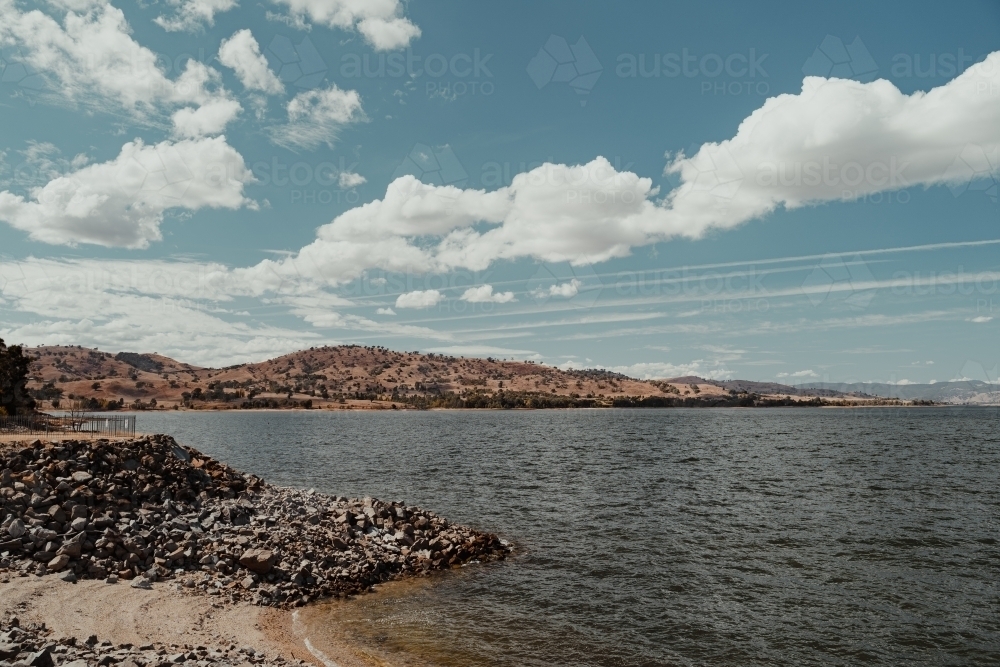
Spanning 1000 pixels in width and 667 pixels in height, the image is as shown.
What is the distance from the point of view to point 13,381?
71.4 m

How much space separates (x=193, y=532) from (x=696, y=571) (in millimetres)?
21418

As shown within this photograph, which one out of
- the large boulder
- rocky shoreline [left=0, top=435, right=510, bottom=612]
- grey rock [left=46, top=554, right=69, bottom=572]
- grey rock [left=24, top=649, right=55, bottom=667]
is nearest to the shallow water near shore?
rocky shoreline [left=0, top=435, right=510, bottom=612]

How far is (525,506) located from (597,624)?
804 inches

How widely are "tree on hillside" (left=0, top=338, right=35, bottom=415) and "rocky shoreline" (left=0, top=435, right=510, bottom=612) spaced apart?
48.0 m

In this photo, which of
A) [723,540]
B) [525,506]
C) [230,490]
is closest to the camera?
[723,540]

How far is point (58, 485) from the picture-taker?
2742 centimetres

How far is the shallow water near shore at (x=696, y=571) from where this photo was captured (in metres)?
19.6

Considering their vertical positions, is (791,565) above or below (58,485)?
below

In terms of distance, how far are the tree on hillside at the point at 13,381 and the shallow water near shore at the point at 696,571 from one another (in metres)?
33.7

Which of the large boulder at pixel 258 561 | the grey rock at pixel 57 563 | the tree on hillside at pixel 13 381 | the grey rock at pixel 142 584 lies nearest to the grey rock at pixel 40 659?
the grey rock at pixel 142 584

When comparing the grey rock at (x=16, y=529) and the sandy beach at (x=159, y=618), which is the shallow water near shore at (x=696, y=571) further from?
the grey rock at (x=16, y=529)

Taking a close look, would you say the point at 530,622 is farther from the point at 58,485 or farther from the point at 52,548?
the point at 58,485

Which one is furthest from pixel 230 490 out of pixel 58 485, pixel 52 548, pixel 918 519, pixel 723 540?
pixel 918 519

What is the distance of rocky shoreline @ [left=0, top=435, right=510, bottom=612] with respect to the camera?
22.5 metres
